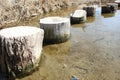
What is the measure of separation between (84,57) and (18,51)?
70.7 inches

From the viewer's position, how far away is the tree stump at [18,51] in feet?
13.7

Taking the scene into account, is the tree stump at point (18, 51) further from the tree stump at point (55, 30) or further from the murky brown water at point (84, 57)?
the tree stump at point (55, 30)

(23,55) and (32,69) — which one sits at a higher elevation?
(23,55)

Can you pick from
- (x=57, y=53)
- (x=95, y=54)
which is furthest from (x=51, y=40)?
(x=95, y=54)

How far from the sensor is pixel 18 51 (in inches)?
167

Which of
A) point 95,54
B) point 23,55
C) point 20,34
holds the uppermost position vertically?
point 20,34

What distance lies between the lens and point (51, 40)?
6168 mm

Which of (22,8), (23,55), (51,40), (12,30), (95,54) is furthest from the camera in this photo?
(22,8)

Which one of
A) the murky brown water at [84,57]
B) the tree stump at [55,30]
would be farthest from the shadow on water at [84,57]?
the tree stump at [55,30]

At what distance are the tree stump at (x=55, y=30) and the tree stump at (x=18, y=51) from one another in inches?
56.4

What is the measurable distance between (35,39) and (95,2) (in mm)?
11218

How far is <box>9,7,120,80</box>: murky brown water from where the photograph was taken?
174 inches

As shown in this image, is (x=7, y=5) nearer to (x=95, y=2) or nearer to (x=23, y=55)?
(x=23, y=55)

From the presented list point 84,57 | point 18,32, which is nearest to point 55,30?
point 84,57
